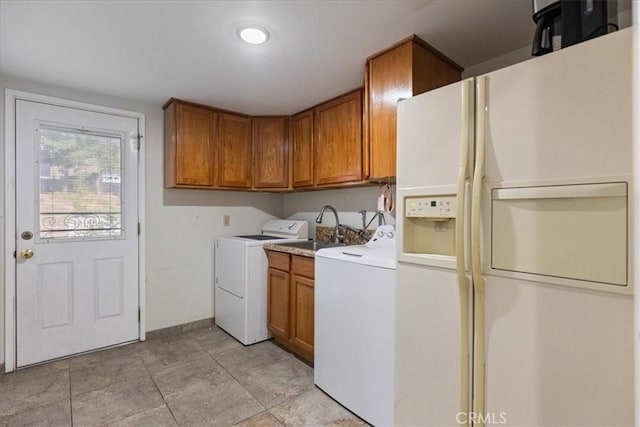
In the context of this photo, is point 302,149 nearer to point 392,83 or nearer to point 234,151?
point 234,151

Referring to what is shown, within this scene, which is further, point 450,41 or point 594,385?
point 450,41

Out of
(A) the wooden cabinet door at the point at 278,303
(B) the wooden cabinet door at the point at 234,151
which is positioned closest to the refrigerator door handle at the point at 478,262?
(A) the wooden cabinet door at the point at 278,303

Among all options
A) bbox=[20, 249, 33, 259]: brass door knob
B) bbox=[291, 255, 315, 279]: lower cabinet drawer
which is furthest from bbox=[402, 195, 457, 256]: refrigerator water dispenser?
bbox=[20, 249, 33, 259]: brass door knob

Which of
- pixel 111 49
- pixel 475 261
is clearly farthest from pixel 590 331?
pixel 111 49

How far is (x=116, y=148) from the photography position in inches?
105

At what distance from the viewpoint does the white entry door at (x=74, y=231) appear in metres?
2.31

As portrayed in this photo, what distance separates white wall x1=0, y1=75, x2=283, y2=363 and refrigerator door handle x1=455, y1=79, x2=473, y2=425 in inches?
102

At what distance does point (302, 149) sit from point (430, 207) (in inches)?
72.8

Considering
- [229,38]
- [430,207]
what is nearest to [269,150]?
[229,38]

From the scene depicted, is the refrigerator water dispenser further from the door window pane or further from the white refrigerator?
the door window pane

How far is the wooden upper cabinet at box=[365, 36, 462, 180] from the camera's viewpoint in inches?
68.4

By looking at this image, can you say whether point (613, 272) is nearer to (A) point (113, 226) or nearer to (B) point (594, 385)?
(B) point (594, 385)

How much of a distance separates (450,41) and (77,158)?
280 cm

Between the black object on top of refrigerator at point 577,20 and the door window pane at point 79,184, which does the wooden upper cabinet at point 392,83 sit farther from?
the door window pane at point 79,184
